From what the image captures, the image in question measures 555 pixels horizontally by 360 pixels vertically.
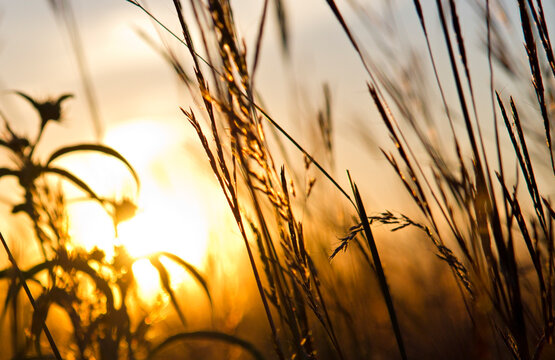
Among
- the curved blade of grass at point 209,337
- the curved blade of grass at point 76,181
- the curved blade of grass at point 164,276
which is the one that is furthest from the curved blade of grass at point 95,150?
the curved blade of grass at point 209,337

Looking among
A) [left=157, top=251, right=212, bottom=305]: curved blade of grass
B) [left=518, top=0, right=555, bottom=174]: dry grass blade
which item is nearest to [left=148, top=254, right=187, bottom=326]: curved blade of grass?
[left=157, top=251, right=212, bottom=305]: curved blade of grass

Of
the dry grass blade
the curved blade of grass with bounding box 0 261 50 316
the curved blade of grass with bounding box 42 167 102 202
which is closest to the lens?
the dry grass blade

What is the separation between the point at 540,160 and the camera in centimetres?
183

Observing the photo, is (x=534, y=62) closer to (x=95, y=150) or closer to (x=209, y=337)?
(x=209, y=337)

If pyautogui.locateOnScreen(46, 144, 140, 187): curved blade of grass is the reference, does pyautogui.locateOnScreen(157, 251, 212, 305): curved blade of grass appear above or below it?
below

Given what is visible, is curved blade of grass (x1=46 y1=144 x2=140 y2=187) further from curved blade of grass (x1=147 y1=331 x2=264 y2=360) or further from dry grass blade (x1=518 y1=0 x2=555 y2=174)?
dry grass blade (x1=518 y1=0 x2=555 y2=174)

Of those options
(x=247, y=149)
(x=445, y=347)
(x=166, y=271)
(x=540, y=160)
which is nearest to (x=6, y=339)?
(x=166, y=271)

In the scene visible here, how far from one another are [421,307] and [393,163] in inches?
82.8

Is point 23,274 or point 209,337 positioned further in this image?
point 209,337

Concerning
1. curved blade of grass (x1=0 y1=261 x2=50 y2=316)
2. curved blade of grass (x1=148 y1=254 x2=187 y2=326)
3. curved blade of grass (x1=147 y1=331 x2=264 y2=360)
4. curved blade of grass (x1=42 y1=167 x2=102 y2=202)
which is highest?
curved blade of grass (x1=42 y1=167 x2=102 y2=202)

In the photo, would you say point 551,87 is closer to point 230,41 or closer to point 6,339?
point 230,41

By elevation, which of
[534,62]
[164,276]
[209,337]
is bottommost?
[209,337]

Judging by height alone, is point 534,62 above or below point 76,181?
below

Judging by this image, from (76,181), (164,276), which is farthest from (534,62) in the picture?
(76,181)
